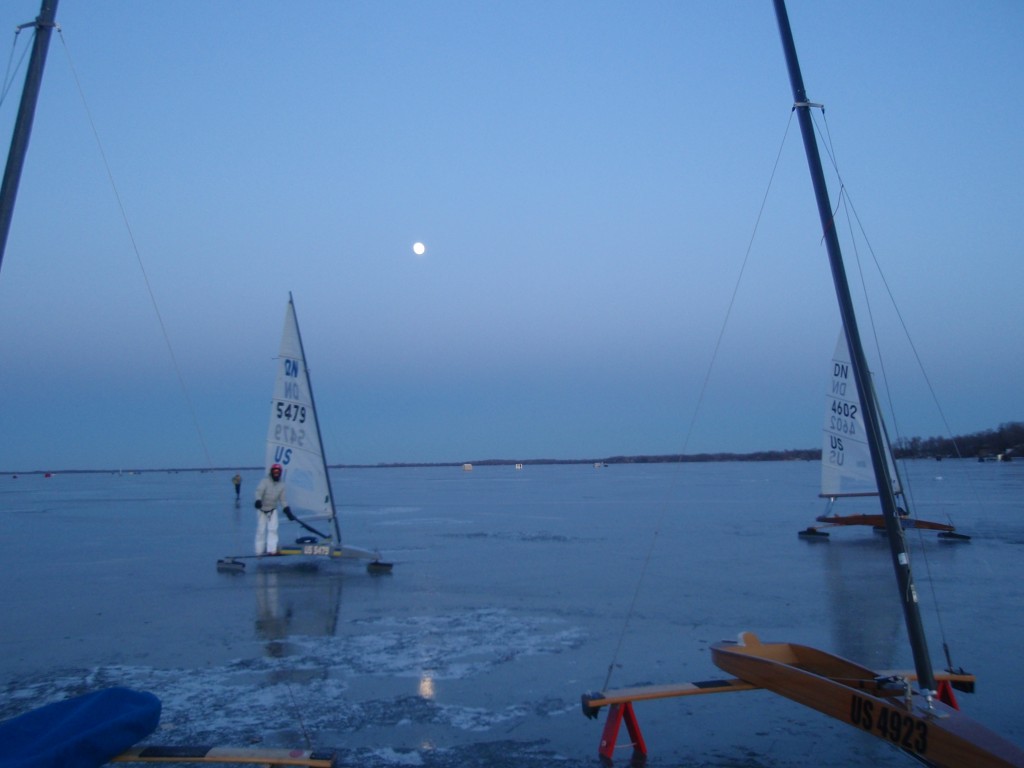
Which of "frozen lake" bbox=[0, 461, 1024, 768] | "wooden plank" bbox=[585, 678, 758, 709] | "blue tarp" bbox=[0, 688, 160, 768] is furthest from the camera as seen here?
"frozen lake" bbox=[0, 461, 1024, 768]

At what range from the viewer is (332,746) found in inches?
199

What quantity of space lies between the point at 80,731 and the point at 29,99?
3868 mm

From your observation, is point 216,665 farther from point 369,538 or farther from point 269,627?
point 369,538

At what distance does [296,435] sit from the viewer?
567 inches

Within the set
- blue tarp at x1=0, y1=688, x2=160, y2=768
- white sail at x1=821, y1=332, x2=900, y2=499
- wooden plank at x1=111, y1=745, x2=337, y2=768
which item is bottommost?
wooden plank at x1=111, y1=745, x2=337, y2=768

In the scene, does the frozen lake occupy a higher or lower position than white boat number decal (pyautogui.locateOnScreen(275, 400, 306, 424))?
lower

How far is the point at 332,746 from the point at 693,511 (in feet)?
70.2

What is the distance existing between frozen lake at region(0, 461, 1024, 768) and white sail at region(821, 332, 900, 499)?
2.62 metres

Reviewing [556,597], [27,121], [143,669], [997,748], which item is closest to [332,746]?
[143,669]

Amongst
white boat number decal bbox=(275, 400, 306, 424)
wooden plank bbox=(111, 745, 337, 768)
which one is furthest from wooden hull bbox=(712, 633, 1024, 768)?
white boat number decal bbox=(275, 400, 306, 424)

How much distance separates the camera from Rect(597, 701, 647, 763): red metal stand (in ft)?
16.2

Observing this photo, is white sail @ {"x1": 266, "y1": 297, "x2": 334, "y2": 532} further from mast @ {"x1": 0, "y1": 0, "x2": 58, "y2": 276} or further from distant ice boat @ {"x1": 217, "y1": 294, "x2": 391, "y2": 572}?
mast @ {"x1": 0, "y1": 0, "x2": 58, "y2": 276}

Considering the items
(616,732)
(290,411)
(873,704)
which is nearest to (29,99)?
(616,732)

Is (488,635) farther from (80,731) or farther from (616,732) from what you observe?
(80,731)
